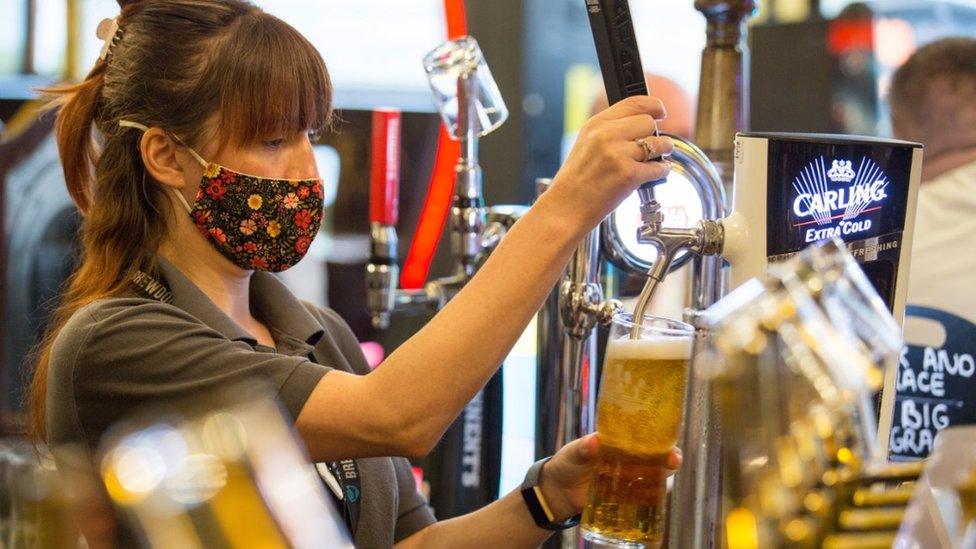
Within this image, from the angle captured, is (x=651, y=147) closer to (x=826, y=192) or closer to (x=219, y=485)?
(x=826, y=192)

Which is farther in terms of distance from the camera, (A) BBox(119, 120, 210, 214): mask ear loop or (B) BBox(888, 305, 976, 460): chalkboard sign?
(B) BBox(888, 305, 976, 460): chalkboard sign

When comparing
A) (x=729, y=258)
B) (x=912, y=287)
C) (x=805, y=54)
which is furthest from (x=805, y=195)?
(x=805, y=54)

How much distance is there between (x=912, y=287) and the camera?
8.31ft

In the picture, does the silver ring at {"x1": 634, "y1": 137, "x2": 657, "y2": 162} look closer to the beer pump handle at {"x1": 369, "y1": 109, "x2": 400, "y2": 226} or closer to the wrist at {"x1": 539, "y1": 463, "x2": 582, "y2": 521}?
the wrist at {"x1": 539, "y1": 463, "x2": 582, "y2": 521}

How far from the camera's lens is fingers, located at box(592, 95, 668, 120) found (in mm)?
1116

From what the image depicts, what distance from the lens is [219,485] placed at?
60 centimetres

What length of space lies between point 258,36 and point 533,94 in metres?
2.37

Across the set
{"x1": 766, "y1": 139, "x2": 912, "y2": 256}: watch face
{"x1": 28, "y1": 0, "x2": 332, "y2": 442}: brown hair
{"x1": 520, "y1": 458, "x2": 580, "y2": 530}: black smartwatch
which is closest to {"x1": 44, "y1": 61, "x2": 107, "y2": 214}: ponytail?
{"x1": 28, "y1": 0, "x2": 332, "y2": 442}: brown hair

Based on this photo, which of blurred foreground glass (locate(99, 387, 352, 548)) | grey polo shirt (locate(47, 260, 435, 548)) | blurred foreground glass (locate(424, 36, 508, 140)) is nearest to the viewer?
blurred foreground glass (locate(99, 387, 352, 548))

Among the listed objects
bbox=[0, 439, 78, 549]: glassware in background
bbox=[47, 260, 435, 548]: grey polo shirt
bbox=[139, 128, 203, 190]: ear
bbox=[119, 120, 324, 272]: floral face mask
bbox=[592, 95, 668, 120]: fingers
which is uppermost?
bbox=[592, 95, 668, 120]: fingers

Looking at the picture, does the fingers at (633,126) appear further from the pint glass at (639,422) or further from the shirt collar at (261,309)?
the shirt collar at (261,309)

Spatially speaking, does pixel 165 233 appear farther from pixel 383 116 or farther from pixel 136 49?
pixel 383 116

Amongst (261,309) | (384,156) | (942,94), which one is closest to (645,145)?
(261,309)

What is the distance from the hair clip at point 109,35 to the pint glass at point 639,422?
0.88 metres
